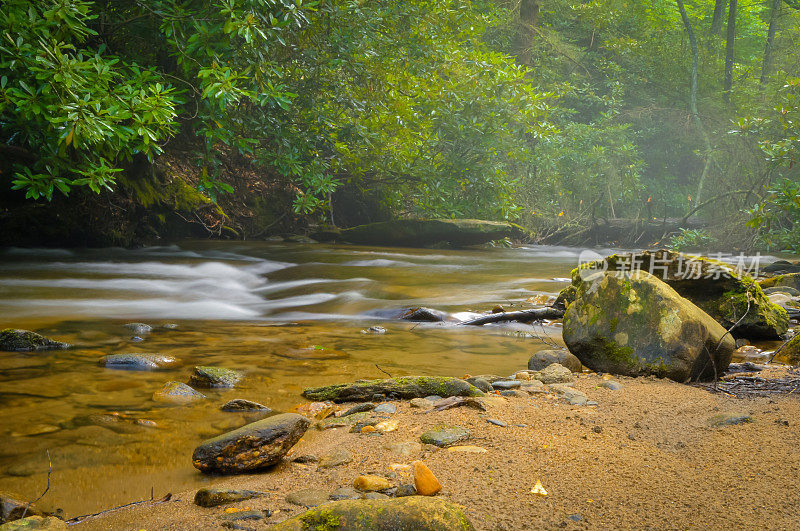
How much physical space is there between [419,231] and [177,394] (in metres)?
11.1

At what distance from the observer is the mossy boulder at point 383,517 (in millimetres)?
1536

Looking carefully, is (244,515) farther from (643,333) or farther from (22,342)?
(22,342)

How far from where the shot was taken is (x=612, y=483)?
A: 78.5 inches

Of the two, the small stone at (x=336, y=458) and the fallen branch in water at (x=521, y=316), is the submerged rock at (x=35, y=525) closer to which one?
the small stone at (x=336, y=458)

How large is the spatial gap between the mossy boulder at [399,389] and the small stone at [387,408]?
0.68 ft

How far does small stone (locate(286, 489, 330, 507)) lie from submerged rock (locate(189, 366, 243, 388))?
1.84 meters

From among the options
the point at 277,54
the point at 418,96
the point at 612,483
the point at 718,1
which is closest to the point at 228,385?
the point at 612,483

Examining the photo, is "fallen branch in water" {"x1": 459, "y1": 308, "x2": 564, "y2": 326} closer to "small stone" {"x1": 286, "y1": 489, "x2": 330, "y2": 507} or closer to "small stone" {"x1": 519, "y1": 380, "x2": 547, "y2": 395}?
"small stone" {"x1": 519, "y1": 380, "x2": 547, "y2": 395}

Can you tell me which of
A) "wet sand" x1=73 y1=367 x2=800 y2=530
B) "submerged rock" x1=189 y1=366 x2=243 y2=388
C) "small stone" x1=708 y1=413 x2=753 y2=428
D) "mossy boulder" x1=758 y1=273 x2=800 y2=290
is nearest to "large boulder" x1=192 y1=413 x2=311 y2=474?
"wet sand" x1=73 y1=367 x2=800 y2=530

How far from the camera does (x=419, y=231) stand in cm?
1428

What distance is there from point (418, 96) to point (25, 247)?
846cm

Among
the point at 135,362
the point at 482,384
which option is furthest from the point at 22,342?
the point at 482,384

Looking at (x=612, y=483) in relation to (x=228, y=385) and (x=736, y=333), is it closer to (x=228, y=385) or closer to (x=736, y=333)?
(x=228, y=385)

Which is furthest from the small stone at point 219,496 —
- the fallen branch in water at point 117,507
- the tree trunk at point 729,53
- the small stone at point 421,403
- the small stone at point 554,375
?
the tree trunk at point 729,53
